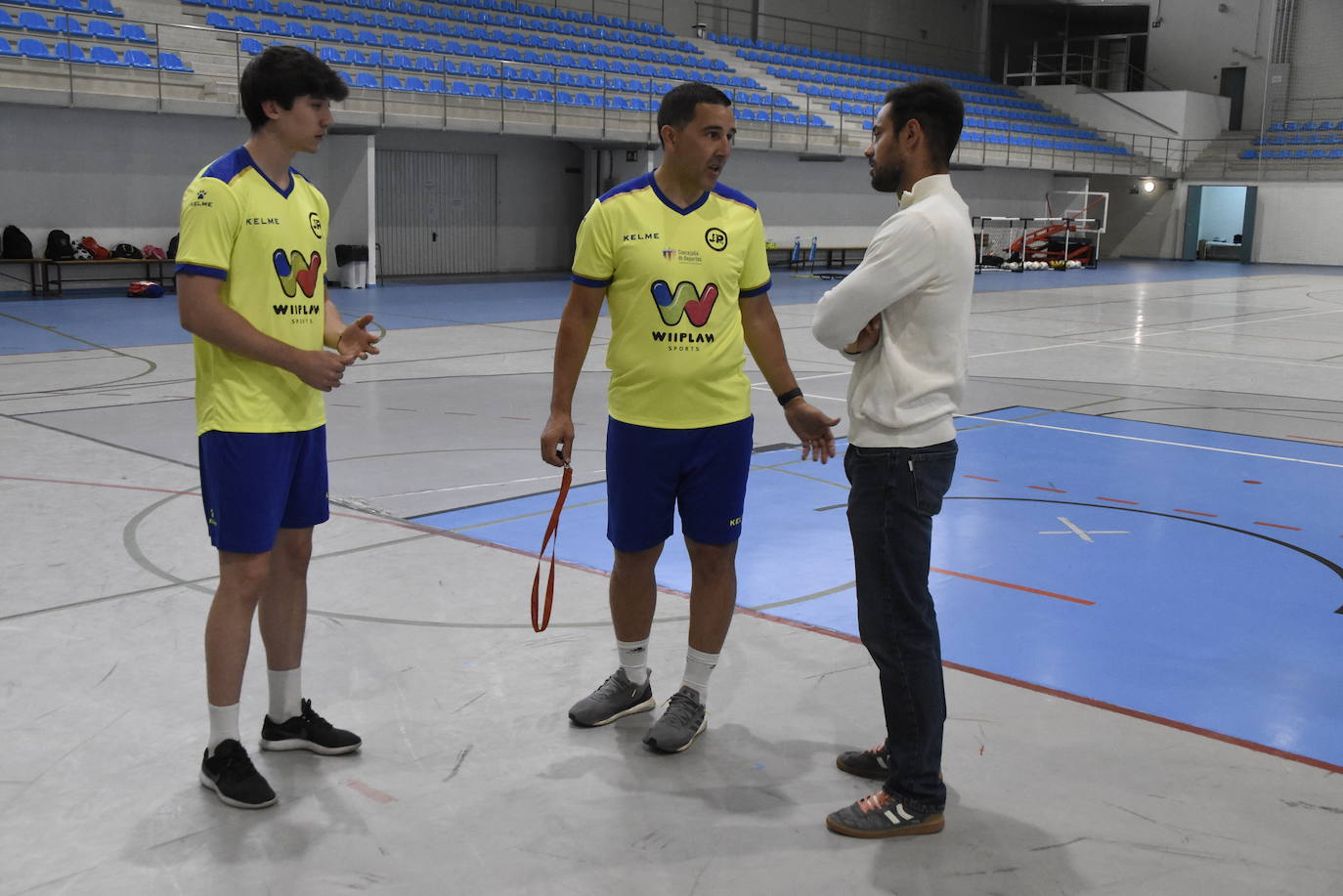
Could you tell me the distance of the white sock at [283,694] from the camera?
343 centimetres

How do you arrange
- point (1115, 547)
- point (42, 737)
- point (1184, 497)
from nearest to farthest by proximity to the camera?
1. point (42, 737)
2. point (1115, 547)
3. point (1184, 497)

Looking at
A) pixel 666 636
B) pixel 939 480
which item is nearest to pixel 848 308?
pixel 939 480

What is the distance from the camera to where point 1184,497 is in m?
6.74

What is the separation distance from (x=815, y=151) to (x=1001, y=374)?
15844mm

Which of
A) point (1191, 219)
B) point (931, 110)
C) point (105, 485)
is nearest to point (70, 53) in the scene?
point (105, 485)

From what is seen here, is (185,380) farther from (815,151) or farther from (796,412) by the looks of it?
(815,151)

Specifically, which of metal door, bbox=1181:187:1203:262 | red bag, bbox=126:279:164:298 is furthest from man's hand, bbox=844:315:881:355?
metal door, bbox=1181:187:1203:262

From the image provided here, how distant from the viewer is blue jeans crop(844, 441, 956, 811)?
297cm

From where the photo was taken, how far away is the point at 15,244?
16.6 metres

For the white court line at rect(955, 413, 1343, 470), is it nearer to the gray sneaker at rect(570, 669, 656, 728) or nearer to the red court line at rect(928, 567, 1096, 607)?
the red court line at rect(928, 567, 1096, 607)

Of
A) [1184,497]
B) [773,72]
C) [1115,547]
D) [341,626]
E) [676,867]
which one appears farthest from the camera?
[773,72]

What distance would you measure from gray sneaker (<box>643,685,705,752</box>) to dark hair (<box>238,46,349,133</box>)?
1.91 meters

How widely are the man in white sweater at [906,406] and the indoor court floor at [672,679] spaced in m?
0.22

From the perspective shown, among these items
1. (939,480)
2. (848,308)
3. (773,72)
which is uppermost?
(773,72)
